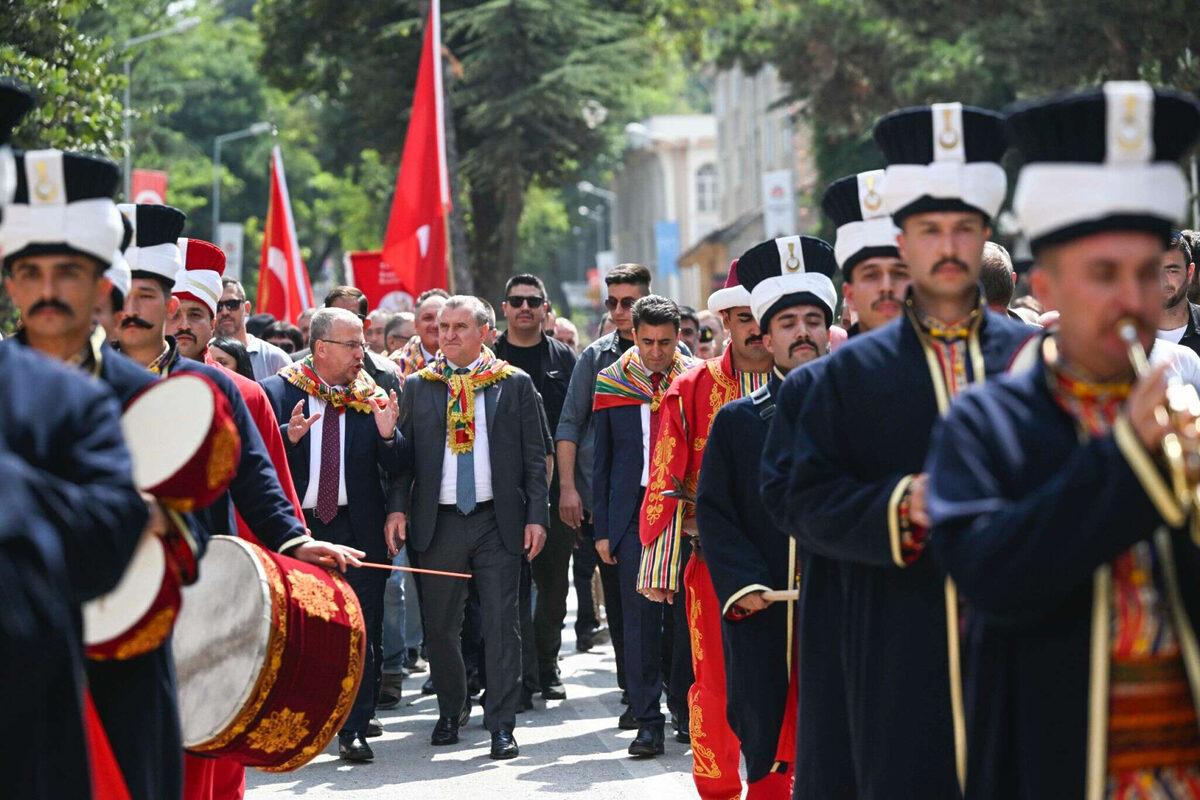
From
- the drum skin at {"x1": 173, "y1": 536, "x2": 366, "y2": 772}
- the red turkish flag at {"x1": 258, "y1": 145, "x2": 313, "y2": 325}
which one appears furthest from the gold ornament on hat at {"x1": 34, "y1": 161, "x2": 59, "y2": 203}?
the red turkish flag at {"x1": 258, "y1": 145, "x2": 313, "y2": 325}

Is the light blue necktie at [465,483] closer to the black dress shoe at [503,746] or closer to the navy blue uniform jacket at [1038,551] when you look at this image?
the black dress shoe at [503,746]

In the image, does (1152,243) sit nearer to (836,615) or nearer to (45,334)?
(836,615)

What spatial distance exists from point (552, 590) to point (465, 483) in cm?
186

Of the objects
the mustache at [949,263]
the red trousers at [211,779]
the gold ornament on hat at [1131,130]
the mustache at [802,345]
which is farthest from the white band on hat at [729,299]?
the gold ornament on hat at [1131,130]

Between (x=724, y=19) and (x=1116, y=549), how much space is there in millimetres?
26807

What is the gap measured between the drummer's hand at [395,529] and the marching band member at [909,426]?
5530 millimetres

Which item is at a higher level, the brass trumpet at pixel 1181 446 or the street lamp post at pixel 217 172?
the street lamp post at pixel 217 172

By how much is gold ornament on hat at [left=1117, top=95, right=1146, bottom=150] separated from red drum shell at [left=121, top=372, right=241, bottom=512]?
217 cm

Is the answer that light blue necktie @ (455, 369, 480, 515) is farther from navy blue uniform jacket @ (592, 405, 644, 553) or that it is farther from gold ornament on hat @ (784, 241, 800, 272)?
gold ornament on hat @ (784, 241, 800, 272)

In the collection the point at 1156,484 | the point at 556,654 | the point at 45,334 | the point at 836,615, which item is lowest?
the point at 556,654

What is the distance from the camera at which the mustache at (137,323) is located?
6.32 metres

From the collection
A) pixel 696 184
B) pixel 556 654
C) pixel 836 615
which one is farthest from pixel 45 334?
pixel 696 184

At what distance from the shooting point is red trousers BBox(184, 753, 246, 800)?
6.11m

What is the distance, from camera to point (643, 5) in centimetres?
3127
